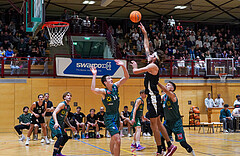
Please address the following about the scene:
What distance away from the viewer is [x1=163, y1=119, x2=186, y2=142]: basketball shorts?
25.1ft

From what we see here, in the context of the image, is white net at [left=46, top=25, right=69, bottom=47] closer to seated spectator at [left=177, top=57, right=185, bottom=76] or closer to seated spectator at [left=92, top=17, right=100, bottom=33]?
seated spectator at [left=92, top=17, right=100, bottom=33]

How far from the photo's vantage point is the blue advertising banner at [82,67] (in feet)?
62.4

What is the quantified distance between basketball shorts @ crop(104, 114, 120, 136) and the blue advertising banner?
12170 millimetres

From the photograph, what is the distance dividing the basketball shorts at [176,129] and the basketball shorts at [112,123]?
151 cm

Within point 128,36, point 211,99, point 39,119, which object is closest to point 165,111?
point 39,119

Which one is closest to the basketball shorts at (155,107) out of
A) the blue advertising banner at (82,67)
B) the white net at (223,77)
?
the blue advertising banner at (82,67)

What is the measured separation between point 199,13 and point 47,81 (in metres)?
15.6

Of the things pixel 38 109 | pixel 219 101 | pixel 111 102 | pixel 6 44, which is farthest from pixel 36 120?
pixel 219 101

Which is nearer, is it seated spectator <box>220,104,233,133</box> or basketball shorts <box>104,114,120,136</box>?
basketball shorts <box>104,114,120,136</box>

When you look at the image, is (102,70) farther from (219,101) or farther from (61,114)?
(61,114)

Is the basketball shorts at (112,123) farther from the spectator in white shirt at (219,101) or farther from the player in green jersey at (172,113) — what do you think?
the spectator in white shirt at (219,101)

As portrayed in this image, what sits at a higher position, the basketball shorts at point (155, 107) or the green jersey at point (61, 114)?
the basketball shorts at point (155, 107)

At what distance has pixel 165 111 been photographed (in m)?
8.04

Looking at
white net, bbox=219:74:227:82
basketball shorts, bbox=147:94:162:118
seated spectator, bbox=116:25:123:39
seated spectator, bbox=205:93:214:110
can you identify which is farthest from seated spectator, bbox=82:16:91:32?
basketball shorts, bbox=147:94:162:118
